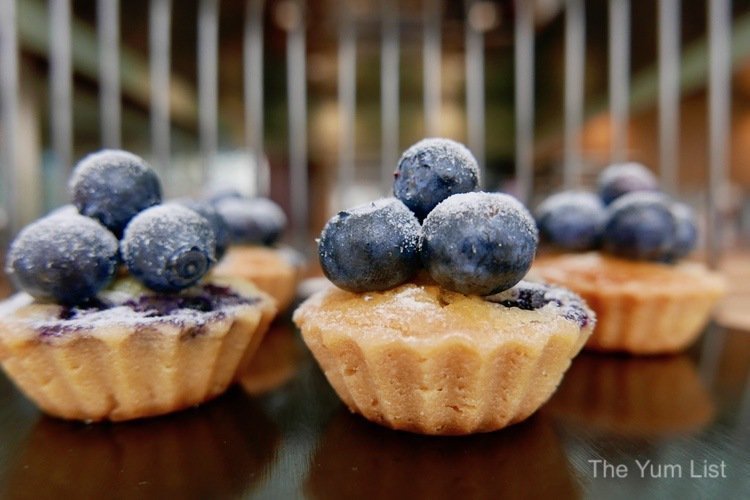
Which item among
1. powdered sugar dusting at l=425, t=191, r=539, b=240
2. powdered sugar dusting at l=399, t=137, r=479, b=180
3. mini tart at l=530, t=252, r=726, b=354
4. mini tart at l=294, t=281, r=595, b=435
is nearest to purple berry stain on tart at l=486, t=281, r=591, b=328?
mini tart at l=294, t=281, r=595, b=435

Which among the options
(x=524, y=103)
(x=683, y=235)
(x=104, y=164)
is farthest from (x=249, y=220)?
(x=524, y=103)

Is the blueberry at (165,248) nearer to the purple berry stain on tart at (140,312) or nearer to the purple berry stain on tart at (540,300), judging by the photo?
the purple berry stain on tart at (140,312)

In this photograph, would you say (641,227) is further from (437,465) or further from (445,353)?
(437,465)

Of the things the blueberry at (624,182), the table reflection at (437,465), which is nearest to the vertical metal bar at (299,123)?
the blueberry at (624,182)

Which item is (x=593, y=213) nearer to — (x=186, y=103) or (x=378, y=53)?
(x=378, y=53)

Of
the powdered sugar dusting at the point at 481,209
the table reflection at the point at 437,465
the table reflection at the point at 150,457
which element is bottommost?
the table reflection at the point at 437,465

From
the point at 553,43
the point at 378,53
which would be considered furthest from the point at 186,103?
the point at 553,43
